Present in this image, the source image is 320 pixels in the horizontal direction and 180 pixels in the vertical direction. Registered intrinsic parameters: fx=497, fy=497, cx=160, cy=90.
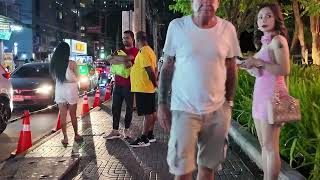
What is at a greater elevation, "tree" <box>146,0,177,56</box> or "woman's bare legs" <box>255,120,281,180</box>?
"tree" <box>146,0,177,56</box>

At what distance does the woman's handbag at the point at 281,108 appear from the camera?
4.53m

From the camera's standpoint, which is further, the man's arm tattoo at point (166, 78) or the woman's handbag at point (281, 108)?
the woman's handbag at point (281, 108)

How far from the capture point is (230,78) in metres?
4.21

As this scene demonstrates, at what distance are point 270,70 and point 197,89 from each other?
41.0 inches

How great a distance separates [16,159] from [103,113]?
6850 mm

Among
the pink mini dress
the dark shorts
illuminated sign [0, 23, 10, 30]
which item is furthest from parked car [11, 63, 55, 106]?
illuminated sign [0, 23, 10, 30]

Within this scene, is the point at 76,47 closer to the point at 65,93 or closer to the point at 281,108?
the point at 65,93

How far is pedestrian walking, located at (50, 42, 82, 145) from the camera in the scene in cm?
862

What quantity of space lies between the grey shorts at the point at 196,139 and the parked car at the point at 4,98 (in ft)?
24.3

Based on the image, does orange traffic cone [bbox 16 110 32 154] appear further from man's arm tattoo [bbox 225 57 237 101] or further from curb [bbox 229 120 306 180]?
man's arm tattoo [bbox 225 57 237 101]

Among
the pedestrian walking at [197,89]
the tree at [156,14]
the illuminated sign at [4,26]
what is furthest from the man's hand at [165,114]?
the illuminated sign at [4,26]

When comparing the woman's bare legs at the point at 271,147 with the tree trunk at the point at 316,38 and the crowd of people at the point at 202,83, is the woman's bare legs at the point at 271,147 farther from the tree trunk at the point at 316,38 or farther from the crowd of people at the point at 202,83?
the tree trunk at the point at 316,38

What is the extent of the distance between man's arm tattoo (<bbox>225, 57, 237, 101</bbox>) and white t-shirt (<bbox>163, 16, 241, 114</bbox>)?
16cm

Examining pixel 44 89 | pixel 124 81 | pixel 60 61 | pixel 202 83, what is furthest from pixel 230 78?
A: pixel 44 89
